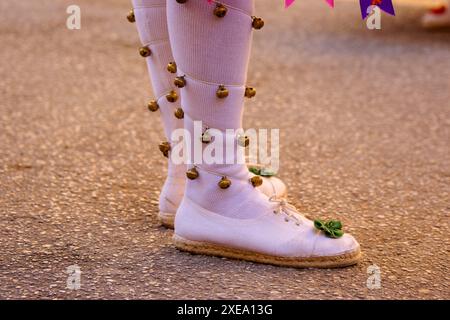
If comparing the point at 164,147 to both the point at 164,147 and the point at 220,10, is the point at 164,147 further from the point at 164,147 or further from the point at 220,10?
the point at 220,10

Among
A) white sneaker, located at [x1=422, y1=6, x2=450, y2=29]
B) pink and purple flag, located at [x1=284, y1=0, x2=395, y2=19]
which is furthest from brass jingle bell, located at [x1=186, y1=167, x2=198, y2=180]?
white sneaker, located at [x1=422, y1=6, x2=450, y2=29]

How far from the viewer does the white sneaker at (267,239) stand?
4.61ft

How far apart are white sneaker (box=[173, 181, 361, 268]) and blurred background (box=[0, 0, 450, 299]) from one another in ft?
0.07

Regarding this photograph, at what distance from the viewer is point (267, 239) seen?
1412 millimetres

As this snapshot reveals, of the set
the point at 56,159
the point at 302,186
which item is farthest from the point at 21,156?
the point at 302,186

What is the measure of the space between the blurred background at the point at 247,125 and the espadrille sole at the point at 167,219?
17 millimetres

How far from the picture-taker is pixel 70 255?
1.48 metres

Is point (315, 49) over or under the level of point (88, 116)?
over

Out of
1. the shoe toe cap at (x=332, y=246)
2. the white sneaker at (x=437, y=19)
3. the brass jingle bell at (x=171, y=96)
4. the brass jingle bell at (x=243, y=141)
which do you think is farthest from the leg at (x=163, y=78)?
the white sneaker at (x=437, y=19)

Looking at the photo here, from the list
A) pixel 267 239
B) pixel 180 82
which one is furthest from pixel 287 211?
pixel 180 82

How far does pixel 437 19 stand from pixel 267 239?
9.03 ft

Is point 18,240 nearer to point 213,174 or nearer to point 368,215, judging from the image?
point 213,174
